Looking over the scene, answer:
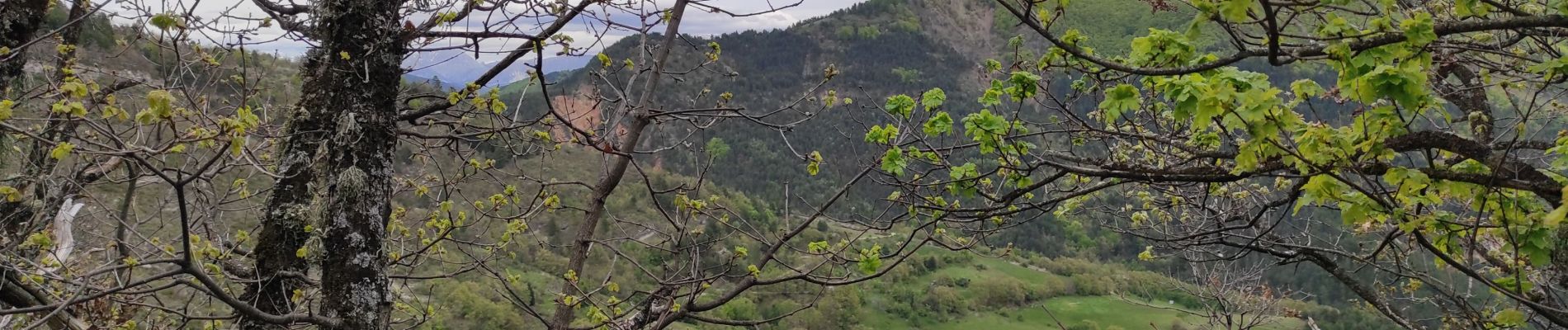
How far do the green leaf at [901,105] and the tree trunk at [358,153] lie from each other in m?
2.32

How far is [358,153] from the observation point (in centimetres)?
334

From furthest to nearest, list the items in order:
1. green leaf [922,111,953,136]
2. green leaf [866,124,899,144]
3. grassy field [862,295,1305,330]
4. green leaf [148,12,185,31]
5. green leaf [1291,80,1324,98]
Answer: grassy field [862,295,1305,330] < green leaf [866,124,899,144] < green leaf [922,111,953,136] < green leaf [1291,80,1324,98] < green leaf [148,12,185,31]

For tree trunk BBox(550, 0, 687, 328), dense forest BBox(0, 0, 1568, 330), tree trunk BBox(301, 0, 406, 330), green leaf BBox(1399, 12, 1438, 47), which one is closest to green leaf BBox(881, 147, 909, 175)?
dense forest BBox(0, 0, 1568, 330)

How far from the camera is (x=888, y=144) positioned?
4.22 metres

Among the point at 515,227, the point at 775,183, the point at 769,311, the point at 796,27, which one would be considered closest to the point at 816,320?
the point at 769,311

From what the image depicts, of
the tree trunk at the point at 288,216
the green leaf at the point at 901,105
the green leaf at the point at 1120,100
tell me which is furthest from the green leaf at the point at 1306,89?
the tree trunk at the point at 288,216

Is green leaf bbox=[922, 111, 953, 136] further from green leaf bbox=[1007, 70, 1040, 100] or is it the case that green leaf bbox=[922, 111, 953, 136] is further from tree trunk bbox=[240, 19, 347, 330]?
tree trunk bbox=[240, 19, 347, 330]

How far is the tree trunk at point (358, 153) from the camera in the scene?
3.28 m

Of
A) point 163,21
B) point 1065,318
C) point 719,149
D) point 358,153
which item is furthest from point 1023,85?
point 1065,318

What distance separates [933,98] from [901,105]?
0.18 m

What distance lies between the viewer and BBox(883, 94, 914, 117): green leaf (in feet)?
13.1

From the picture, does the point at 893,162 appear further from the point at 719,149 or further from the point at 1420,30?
the point at 1420,30

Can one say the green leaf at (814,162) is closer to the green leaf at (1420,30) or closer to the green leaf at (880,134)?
the green leaf at (880,134)

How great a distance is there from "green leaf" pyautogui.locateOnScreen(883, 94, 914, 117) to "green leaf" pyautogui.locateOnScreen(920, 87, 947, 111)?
0.07 m
